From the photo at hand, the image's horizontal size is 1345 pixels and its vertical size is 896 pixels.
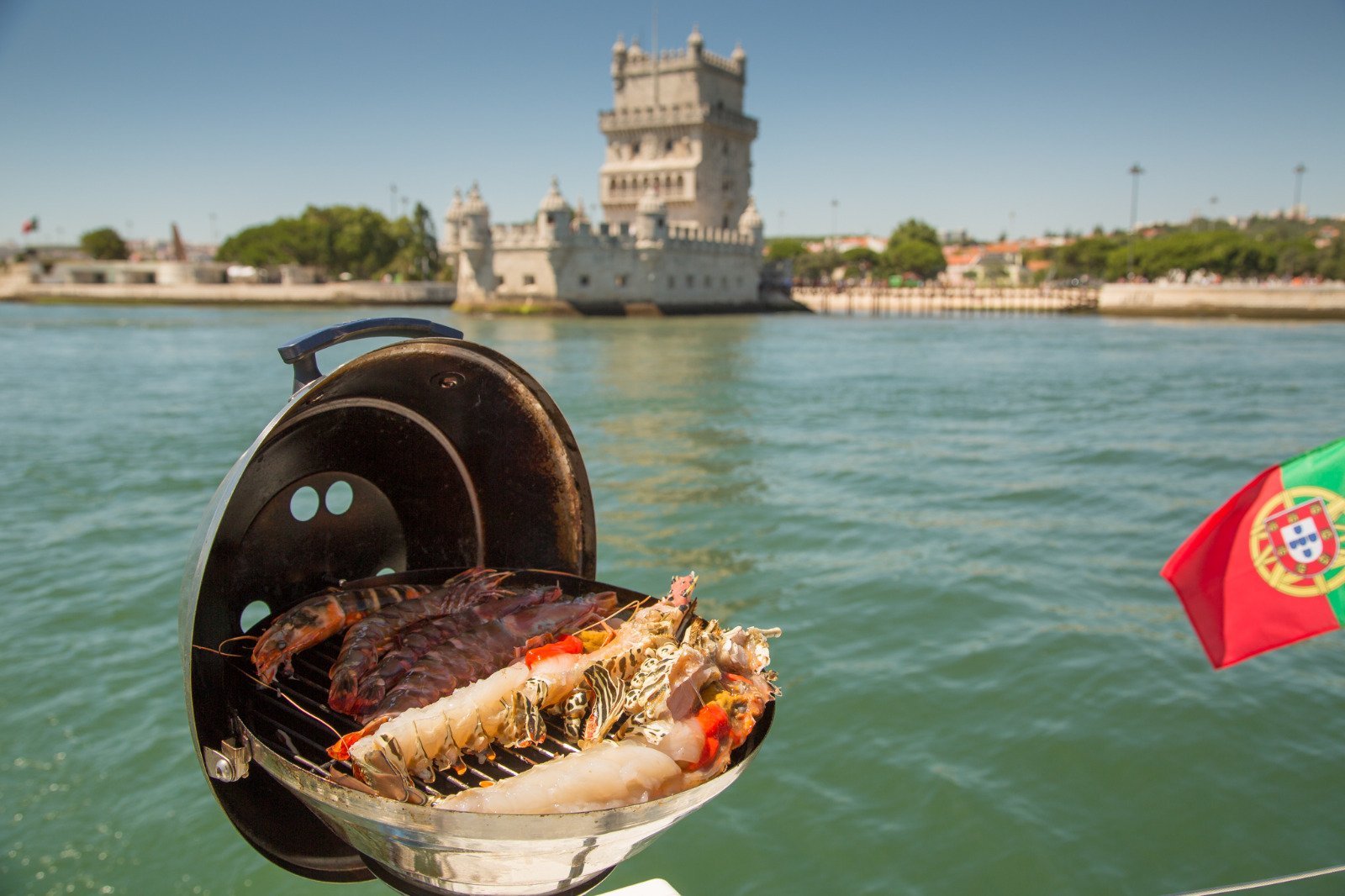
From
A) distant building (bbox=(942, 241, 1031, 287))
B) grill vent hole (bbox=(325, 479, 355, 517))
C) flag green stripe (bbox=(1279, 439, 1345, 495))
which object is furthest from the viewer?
distant building (bbox=(942, 241, 1031, 287))

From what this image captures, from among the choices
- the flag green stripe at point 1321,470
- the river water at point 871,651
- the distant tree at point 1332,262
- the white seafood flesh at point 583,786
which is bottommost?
the river water at point 871,651

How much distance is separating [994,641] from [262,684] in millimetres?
6860

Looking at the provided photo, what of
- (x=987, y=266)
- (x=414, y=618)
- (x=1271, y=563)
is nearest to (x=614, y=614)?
(x=414, y=618)

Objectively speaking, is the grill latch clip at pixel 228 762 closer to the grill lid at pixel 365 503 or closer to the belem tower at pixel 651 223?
the grill lid at pixel 365 503

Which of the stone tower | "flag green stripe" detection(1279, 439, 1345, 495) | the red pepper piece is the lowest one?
the red pepper piece

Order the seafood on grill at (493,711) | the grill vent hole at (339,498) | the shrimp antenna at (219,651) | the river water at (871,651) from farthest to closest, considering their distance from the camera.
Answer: the grill vent hole at (339,498) → the river water at (871,651) → the shrimp antenna at (219,651) → the seafood on grill at (493,711)

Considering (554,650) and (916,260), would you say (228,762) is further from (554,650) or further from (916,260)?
(916,260)

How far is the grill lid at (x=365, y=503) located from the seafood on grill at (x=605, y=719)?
21.3 inches

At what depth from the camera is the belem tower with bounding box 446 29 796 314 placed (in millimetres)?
52844

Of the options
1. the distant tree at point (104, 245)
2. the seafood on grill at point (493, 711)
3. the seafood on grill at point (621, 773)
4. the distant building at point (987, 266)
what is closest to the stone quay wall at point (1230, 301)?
the distant building at point (987, 266)

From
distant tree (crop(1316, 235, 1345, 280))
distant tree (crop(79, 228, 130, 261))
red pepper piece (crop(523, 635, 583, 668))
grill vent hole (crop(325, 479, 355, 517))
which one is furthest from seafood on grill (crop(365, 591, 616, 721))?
distant tree (crop(79, 228, 130, 261))

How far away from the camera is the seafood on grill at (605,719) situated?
7.18ft

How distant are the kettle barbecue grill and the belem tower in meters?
49.2

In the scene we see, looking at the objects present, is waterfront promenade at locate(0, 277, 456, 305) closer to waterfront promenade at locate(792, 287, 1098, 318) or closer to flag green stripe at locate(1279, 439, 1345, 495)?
waterfront promenade at locate(792, 287, 1098, 318)
